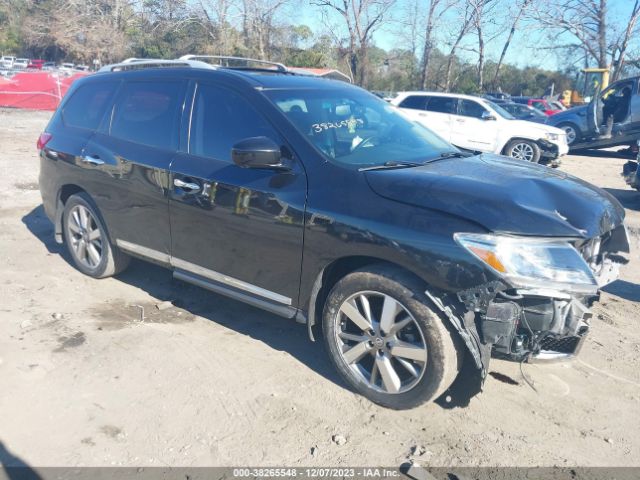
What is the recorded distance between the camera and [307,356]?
4.05 metres

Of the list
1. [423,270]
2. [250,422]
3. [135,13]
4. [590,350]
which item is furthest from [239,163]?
[135,13]

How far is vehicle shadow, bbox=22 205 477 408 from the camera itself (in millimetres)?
3842

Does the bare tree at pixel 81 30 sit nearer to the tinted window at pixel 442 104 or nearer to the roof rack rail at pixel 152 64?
the tinted window at pixel 442 104

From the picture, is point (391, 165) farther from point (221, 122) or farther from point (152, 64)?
point (152, 64)

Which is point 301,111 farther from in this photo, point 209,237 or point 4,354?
point 4,354

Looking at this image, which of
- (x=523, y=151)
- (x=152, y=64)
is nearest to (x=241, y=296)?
(x=152, y=64)

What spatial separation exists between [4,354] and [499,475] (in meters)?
3.27

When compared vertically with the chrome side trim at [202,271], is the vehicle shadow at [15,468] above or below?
below

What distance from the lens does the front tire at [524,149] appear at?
1359 cm

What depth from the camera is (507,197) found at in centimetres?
313

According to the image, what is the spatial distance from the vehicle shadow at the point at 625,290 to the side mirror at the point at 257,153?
137 inches

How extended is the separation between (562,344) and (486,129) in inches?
451

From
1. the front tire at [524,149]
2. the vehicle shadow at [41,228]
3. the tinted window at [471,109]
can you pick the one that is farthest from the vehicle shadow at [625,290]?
the tinted window at [471,109]

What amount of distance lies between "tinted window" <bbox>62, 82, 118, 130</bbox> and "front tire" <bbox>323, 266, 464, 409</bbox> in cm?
291
